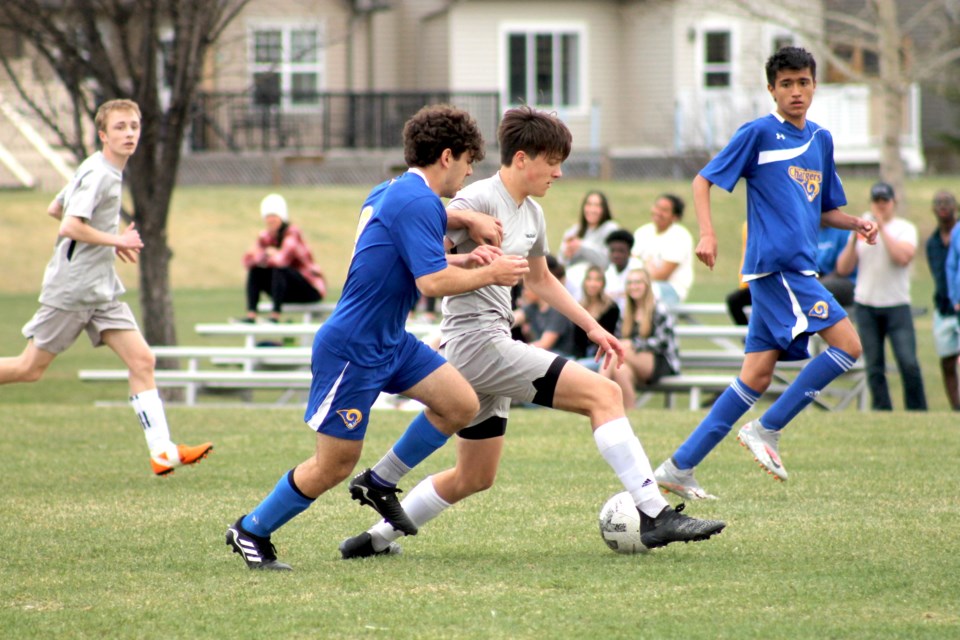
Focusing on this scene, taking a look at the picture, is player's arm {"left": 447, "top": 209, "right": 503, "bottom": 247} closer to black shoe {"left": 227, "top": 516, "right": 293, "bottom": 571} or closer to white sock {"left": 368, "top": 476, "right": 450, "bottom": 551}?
white sock {"left": 368, "top": 476, "right": 450, "bottom": 551}

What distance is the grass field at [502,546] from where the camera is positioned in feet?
15.5

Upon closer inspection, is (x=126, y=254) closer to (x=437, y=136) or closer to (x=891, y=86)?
(x=437, y=136)

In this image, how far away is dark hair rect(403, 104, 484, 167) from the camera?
5395 mm

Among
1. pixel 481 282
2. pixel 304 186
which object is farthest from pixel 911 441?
pixel 304 186

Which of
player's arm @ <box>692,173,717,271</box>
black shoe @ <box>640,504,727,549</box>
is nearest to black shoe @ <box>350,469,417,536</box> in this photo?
black shoe @ <box>640,504,727,549</box>

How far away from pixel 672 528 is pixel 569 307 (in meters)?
1.05

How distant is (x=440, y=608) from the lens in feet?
16.0

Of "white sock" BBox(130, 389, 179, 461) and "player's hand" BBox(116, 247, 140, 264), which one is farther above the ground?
"player's hand" BBox(116, 247, 140, 264)

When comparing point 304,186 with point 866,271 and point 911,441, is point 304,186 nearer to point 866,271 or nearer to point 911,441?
point 866,271

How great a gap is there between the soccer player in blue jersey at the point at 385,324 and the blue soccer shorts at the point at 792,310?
7.14 ft

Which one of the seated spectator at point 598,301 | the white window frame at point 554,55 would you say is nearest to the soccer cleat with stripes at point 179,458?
the seated spectator at point 598,301

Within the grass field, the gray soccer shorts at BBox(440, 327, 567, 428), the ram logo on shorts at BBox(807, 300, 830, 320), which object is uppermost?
the ram logo on shorts at BBox(807, 300, 830, 320)

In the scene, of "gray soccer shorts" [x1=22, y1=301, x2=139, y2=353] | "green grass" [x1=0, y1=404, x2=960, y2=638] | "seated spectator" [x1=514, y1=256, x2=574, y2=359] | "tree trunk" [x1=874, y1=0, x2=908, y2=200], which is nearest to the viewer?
"green grass" [x1=0, y1=404, x2=960, y2=638]

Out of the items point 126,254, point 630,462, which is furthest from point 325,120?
point 630,462
